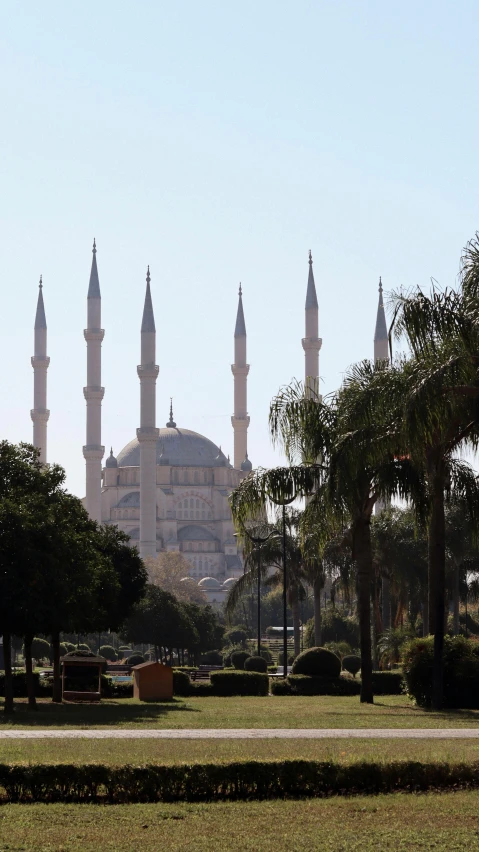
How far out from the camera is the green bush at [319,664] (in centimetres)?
3147

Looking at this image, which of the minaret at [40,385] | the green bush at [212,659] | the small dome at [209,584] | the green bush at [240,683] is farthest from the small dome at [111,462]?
the green bush at [240,683]

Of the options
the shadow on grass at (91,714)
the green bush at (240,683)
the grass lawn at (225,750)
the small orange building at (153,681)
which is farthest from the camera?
the green bush at (240,683)

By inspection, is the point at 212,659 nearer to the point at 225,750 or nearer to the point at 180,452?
the point at 225,750

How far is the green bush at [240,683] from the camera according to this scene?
31428mm

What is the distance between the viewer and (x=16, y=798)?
1034 centimetres

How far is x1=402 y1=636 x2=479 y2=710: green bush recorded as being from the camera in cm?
2205

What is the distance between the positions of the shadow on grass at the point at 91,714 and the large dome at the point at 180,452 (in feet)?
358

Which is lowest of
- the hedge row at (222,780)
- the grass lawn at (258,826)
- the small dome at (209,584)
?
the grass lawn at (258,826)

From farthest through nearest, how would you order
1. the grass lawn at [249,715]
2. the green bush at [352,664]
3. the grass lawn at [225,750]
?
the green bush at [352,664] < the grass lawn at [249,715] < the grass lawn at [225,750]

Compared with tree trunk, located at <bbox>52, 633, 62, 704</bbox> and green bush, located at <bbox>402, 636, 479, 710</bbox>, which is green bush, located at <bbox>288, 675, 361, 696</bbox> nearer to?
tree trunk, located at <bbox>52, 633, 62, 704</bbox>

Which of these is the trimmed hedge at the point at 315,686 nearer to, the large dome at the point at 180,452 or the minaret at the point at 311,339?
the minaret at the point at 311,339

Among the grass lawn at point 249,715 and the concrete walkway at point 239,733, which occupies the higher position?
the concrete walkway at point 239,733

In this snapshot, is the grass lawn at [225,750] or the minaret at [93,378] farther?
the minaret at [93,378]

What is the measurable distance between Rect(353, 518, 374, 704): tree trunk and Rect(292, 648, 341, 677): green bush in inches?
275
